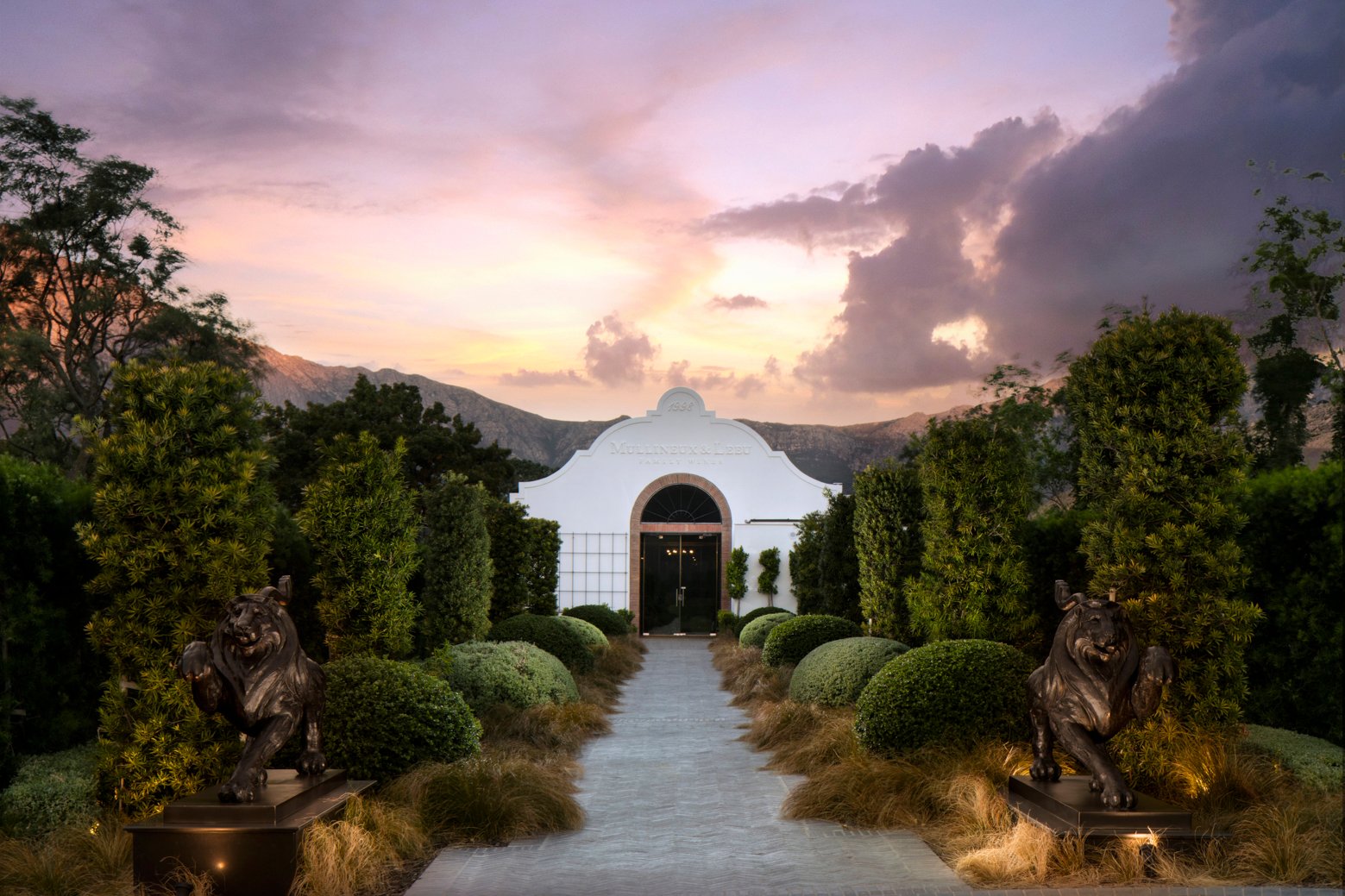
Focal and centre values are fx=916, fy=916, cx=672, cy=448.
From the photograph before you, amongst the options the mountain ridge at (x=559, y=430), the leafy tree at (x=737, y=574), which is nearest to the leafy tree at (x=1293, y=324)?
the leafy tree at (x=737, y=574)

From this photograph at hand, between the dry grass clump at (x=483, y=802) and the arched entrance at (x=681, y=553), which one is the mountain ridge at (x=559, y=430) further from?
the dry grass clump at (x=483, y=802)

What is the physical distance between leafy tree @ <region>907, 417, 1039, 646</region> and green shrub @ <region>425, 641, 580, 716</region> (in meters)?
4.42

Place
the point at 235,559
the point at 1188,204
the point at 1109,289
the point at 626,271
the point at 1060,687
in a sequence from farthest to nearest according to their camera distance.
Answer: the point at 1109,289 < the point at 1188,204 < the point at 626,271 < the point at 235,559 < the point at 1060,687

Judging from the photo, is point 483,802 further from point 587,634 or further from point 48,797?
point 587,634

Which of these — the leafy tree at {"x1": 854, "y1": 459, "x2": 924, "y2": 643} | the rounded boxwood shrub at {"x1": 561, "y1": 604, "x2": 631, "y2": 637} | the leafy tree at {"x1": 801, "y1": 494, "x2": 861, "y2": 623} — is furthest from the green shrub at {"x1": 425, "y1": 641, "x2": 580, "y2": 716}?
the rounded boxwood shrub at {"x1": 561, "y1": 604, "x2": 631, "y2": 637}

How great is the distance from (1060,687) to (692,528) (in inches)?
876

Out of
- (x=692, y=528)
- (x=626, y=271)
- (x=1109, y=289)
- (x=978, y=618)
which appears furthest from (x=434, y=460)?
(x=978, y=618)

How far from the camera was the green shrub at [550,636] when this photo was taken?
13820 millimetres

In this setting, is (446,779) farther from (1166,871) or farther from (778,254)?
(778,254)

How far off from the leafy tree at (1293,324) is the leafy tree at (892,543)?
489 inches

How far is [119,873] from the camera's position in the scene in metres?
4.99

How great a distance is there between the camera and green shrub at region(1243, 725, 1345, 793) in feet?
18.7

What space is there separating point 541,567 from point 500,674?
25.7ft

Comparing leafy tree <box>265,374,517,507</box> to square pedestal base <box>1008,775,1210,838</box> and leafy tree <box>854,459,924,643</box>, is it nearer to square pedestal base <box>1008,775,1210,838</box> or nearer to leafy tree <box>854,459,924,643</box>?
leafy tree <box>854,459,924,643</box>
